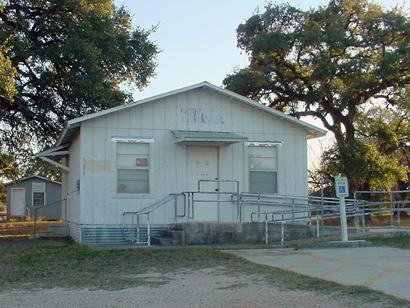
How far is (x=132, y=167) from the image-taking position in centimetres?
1850

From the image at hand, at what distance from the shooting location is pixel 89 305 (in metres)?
8.82

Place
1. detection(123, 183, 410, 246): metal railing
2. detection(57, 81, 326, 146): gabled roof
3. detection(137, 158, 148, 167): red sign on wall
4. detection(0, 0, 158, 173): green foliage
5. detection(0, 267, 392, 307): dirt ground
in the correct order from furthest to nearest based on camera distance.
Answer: detection(0, 0, 158, 173): green foliage
detection(137, 158, 148, 167): red sign on wall
detection(123, 183, 410, 246): metal railing
detection(57, 81, 326, 146): gabled roof
detection(0, 267, 392, 307): dirt ground

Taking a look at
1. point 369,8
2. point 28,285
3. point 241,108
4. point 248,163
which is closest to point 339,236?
point 248,163

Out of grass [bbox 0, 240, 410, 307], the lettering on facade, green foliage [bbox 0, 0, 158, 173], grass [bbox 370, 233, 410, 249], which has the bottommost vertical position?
grass [bbox 0, 240, 410, 307]

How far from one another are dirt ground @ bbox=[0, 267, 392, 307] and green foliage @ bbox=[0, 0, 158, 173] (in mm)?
14111

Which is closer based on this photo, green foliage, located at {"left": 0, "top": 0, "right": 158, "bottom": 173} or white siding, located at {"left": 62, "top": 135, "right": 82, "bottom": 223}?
white siding, located at {"left": 62, "top": 135, "right": 82, "bottom": 223}

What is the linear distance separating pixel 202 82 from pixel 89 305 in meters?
11.1

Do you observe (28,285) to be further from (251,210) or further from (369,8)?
(369,8)

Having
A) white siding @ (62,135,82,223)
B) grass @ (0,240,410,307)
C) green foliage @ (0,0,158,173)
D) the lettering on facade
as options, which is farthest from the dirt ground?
green foliage @ (0,0,158,173)

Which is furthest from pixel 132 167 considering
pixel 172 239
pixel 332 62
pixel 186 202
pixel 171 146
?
pixel 332 62

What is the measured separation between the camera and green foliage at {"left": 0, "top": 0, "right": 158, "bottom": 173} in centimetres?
2362

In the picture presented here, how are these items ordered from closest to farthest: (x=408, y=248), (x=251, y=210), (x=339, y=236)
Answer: (x=408, y=248)
(x=339, y=236)
(x=251, y=210)

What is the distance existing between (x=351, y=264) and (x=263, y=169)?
7.44 metres

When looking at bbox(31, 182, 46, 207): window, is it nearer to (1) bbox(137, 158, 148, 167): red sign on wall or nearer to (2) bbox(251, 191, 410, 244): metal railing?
(1) bbox(137, 158, 148, 167): red sign on wall
